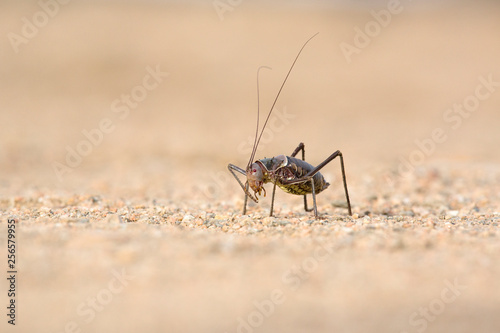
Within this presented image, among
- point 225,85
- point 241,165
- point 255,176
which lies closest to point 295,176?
point 255,176

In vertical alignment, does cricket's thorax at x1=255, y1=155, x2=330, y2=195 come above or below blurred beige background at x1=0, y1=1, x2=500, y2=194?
below

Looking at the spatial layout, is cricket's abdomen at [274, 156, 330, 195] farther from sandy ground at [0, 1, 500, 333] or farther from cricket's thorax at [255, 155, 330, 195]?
sandy ground at [0, 1, 500, 333]

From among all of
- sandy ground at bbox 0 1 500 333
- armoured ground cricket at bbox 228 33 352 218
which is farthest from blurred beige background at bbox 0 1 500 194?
armoured ground cricket at bbox 228 33 352 218

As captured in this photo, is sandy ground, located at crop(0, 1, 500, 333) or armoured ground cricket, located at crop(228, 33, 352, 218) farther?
armoured ground cricket, located at crop(228, 33, 352, 218)

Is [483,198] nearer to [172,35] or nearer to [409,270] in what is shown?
[409,270]

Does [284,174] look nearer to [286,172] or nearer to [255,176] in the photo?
[286,172]

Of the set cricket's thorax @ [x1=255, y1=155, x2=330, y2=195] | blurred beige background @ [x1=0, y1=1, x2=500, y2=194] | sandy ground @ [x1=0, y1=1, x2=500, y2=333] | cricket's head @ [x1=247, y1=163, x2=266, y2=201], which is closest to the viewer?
sandy ground @ [x1=0, y1=1, x2=500, y2=333]

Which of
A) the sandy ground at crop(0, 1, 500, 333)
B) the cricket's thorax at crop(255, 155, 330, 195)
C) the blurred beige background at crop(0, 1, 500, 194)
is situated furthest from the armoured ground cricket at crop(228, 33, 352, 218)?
the blurred beige background at crop(0, 1, 500, 194)

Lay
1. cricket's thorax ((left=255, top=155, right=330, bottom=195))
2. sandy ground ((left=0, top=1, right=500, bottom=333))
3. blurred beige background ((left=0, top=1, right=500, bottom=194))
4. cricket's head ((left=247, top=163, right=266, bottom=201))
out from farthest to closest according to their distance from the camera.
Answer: blurred beige background ((left=0, top=1, right=500, bottom=194)) → cricket's thorax ((left=255, top=155, right=330, bottom=195)) → cricket's head ((left=247, top=163, right=266, bottom=201)) → sandy ground ((left=0, top=1, right=500, bottom=333))
